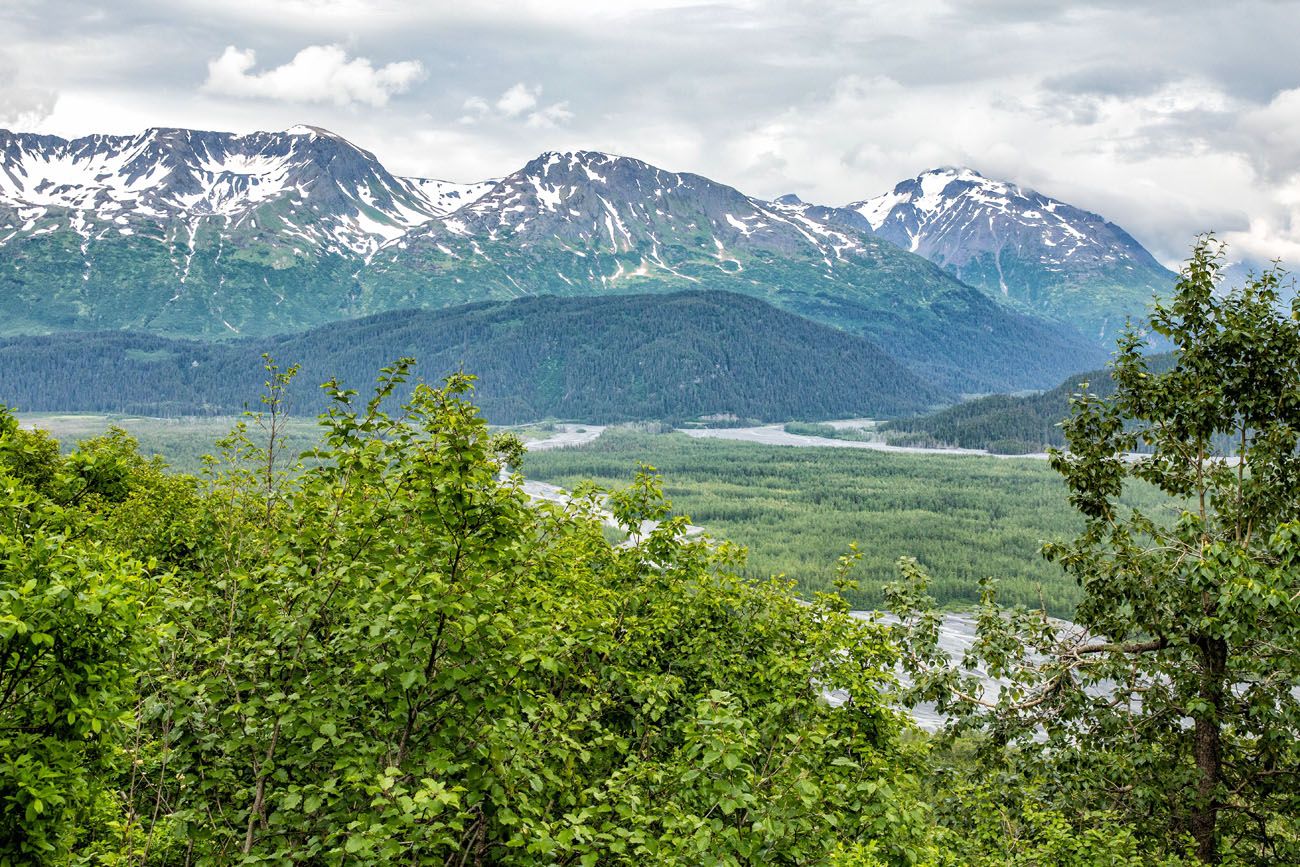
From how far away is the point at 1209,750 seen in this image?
19.2 meters

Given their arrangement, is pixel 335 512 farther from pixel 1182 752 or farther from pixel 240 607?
pixel 1182 752

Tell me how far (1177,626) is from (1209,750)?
2.75 metres

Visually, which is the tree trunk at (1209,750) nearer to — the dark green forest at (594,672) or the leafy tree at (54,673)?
the dark green forest at (594,672)

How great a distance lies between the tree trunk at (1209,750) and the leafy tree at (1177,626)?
4 cm

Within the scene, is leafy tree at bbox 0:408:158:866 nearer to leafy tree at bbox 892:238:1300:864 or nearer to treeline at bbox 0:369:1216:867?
treeline at bbox 0:369:1216:867

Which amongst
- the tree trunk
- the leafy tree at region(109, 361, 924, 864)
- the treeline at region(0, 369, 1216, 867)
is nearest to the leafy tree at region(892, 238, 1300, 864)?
the tree trunk

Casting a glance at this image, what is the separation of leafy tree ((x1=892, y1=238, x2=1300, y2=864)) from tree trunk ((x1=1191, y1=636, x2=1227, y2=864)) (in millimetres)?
42

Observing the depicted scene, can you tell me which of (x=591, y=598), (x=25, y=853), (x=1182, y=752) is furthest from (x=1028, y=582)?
(x=25, y=853)

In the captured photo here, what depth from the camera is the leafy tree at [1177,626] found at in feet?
61.6

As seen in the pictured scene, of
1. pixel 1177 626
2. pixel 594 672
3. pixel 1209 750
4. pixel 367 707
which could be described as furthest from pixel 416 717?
pixel 1209 750

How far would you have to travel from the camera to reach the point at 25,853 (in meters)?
10.2

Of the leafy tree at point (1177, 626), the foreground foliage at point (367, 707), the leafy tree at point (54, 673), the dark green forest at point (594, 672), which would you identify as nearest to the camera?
the leafy tree at point (54, 673)

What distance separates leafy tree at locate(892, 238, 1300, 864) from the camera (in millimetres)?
18781

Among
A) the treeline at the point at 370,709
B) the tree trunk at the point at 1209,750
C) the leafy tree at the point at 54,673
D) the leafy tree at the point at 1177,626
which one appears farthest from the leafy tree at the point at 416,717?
the tree trunk at the point at 1209,750
